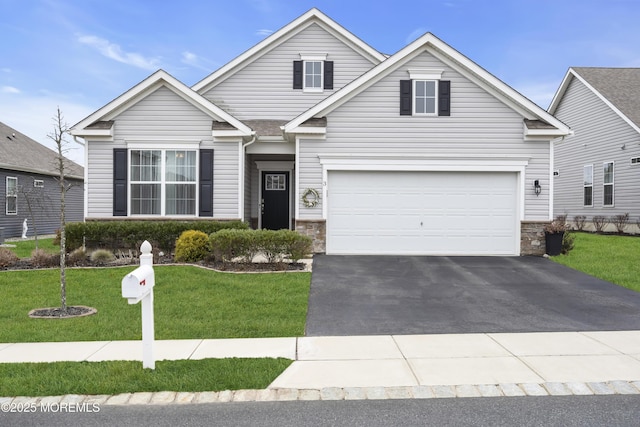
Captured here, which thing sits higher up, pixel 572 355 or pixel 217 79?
pixel 217 79

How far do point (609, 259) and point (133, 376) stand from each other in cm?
1344

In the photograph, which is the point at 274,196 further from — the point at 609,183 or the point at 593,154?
the point at 593,154

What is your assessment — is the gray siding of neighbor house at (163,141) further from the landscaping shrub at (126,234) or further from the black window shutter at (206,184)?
the landscaping shrub at (126,234)

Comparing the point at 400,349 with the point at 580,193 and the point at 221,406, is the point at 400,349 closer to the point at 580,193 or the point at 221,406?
the point at 221,406

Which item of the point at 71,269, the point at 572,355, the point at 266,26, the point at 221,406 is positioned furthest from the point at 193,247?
the point at 266,26

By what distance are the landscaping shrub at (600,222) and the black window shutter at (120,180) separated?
19.9 m

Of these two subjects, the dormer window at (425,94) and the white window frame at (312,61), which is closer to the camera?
the dormer window at (425,94)

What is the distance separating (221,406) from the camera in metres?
4.41

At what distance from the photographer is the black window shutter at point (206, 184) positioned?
562 inches

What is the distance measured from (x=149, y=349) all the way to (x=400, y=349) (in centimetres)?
303

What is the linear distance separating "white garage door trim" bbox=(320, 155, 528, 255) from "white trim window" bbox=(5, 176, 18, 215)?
1529 centimetres

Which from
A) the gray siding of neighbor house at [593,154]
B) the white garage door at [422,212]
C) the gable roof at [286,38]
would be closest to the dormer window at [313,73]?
the gable roof at [286,38]

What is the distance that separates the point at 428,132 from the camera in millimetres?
14258

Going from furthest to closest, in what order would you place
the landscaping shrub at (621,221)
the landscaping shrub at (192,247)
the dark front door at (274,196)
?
the landscaping shrub at (621,221) < the dark front door at (274,196) < the landscaping shrub at (192,247)
